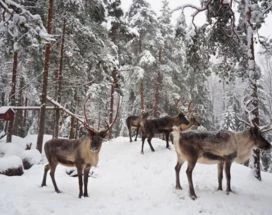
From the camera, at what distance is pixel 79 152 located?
32.2 feet

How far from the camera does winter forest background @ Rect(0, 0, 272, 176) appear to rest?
10.8 m

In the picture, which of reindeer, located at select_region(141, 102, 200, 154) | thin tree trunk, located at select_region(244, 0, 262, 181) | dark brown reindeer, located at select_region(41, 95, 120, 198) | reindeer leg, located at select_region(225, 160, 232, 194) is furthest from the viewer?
reindeer, located at select_region(141, 102, 200, 154)

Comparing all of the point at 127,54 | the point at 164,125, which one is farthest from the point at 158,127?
the point at 127,54

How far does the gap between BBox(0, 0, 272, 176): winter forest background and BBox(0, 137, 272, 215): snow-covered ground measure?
1.72 m

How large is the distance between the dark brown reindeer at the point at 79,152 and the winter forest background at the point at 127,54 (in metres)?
2.46

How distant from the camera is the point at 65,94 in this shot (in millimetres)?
19562

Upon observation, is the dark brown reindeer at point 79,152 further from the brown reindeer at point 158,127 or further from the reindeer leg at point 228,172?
the brown reindeer at point 158,127

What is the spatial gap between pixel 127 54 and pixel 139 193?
16.7 m

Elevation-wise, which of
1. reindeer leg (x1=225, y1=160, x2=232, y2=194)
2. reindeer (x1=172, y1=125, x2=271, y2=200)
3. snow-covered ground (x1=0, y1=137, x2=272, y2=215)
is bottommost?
snow-covered ground (x1=0, y1=137, x2=272, y2=215)

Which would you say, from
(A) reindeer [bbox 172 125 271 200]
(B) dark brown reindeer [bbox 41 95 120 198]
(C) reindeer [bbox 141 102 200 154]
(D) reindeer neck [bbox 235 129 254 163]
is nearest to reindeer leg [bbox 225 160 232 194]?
(A) reindeer [bbox 172 125 271 200]

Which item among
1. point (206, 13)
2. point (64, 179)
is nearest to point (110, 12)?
point (206, 13)

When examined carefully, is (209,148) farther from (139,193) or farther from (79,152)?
(79,152)

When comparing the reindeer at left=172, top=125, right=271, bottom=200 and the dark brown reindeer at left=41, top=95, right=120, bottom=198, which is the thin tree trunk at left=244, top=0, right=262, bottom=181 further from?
the dark brown reindeer at left=41, top=95, right=120, bottom=198

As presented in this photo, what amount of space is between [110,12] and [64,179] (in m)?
15.3
